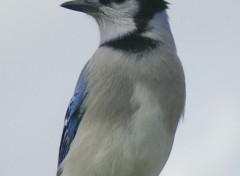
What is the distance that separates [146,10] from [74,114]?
109 centimetres

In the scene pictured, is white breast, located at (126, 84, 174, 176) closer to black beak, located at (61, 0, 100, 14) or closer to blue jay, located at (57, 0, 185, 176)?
blue jay, located at (57, 0, 185, 176)

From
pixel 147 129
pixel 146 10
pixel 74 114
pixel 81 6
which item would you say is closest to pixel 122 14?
pixel 146 10

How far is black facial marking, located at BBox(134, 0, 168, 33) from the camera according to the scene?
6642 mm

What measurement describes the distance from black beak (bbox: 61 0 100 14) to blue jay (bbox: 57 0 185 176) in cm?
26

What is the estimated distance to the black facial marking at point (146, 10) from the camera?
664 cm

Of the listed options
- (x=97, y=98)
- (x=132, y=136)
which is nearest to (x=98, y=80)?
(x=97, y=98)

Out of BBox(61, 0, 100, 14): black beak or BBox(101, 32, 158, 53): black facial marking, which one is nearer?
BBox(101, 32, 158, 53): black facial marking

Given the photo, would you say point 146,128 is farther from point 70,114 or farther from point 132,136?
point 70,114

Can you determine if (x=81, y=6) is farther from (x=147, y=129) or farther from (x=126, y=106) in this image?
(x=147, y=129)

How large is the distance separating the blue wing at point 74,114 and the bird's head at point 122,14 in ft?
1.36

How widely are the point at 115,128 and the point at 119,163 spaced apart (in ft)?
0.90

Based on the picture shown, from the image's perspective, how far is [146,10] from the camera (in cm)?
679

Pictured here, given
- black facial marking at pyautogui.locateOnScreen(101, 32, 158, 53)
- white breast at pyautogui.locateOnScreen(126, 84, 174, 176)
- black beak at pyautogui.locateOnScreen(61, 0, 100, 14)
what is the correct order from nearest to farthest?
1. white breast at pyautogui.locateOnScreen(126, 84, 174, 176)
2. black facial marking at pyautogui.locateOnScreen(101, 32, 158, 53)
3. black beak at pyautogui.locateOnScreen(61, 0, 100, 14)

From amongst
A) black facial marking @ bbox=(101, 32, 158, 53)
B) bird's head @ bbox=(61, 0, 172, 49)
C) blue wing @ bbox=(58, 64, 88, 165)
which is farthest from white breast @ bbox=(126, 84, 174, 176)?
bird's head @ bbox=(61, 0, 172, 49)
